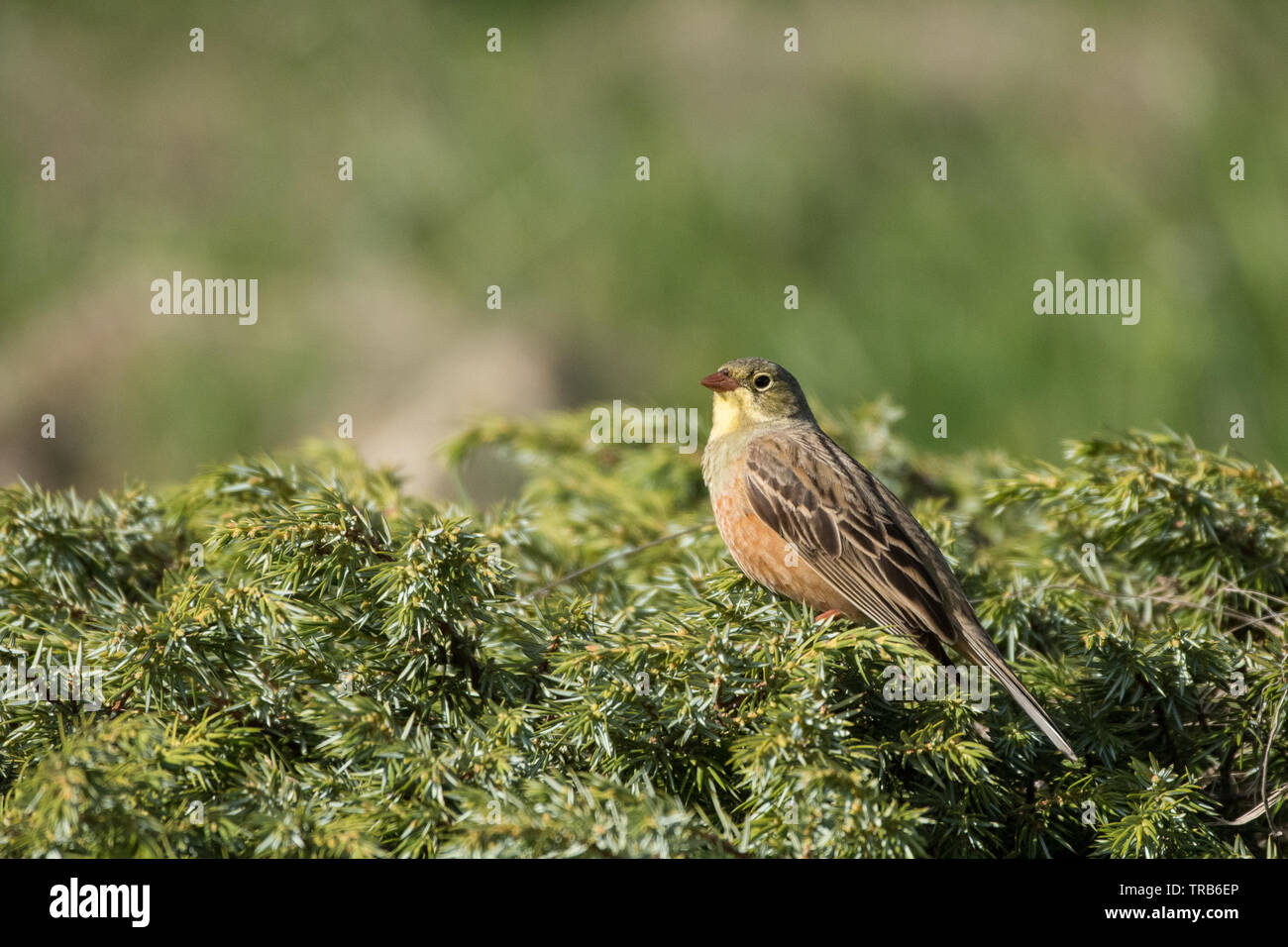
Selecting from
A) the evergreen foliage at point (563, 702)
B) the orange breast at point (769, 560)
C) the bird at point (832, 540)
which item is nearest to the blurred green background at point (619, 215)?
the bird at point (832, 540)

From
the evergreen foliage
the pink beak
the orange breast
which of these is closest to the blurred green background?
the pink beak

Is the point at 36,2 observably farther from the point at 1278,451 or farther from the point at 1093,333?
the point at 1278,451

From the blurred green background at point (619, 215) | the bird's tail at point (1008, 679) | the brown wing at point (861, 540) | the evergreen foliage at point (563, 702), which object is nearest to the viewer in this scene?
the evergreen foliage at point (563, 702)

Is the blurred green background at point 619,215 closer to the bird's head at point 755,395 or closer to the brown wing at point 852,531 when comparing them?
the bird's head at point 755,395

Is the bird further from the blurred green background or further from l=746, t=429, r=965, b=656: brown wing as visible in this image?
the blurred green background

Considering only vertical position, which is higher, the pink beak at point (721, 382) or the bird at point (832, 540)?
the pink beak at point (721, 382)

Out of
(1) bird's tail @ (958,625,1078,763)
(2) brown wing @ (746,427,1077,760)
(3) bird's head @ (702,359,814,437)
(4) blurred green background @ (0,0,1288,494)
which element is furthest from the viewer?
(4) blurred green background @ (0,0,1288,494)

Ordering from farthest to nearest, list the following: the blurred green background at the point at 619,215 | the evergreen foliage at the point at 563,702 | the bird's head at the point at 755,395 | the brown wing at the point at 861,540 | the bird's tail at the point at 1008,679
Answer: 1. the blurred green background at the point at 619,215
2. the bird's head at the point at 755,395
3. the brown wing at the point at 861,540
4. the bird's tail at the point at 1008,679
5. the evergreen foliage at the point at 563,702

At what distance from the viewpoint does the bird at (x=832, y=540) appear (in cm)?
277

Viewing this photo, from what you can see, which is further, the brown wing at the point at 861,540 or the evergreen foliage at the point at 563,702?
the brown wing at the point at 861,540

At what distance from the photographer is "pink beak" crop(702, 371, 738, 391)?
361 cm

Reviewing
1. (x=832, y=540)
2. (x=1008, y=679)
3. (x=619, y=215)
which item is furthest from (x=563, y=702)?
(x=619, y=215)

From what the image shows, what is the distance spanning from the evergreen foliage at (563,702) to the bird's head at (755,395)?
940mm

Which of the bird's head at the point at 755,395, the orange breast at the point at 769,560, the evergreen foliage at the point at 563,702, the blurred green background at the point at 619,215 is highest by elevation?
the blurred green background at the point at 619,215
